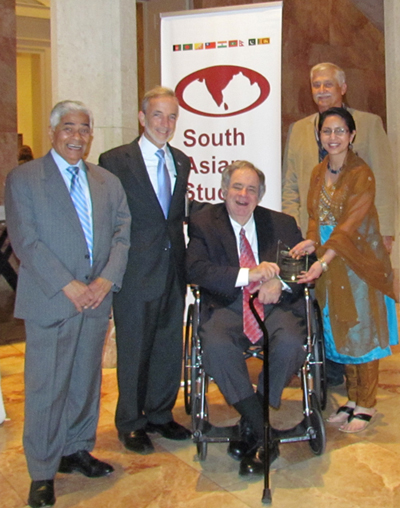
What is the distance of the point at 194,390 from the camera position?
2777mm

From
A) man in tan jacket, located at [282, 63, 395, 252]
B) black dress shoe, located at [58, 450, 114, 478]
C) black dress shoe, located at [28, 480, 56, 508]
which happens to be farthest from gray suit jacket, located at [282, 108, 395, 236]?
black dress shoe, located at [28, 480, 56, 508]

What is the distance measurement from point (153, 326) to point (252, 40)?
6.53ft

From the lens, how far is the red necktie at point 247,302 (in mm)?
2832

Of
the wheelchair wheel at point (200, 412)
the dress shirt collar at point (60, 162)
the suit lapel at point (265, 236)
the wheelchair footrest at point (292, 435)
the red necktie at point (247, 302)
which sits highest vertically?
the dress shirt collar at point (60, 162)

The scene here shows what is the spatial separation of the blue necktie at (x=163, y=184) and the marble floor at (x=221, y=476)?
3.66 ft

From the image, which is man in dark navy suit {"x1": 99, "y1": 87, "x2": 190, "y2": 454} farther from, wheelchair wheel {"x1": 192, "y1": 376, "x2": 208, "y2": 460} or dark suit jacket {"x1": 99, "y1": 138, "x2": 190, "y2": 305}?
wheelchair wheel {"x1": 192, "y1": 376, "x2": 208, "y2": 460}

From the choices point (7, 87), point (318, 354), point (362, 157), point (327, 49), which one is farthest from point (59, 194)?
point (327, 49)

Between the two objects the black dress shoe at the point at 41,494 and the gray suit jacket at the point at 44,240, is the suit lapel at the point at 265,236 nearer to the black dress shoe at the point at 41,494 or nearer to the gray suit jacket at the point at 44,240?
the gray suit jacket at the point at 44,240

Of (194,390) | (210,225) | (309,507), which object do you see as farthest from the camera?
(210,225)

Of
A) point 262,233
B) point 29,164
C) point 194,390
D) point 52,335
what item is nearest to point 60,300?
point 52,335

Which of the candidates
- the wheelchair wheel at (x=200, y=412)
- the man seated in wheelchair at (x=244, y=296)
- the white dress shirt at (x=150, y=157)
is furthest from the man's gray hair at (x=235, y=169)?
the wheelchair wheel at (x=200, y=412)

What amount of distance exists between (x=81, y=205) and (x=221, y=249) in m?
0.76

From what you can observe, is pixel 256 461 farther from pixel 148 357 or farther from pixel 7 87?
pixel 7 87

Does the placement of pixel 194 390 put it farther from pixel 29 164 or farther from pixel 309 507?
pixel 29 164
